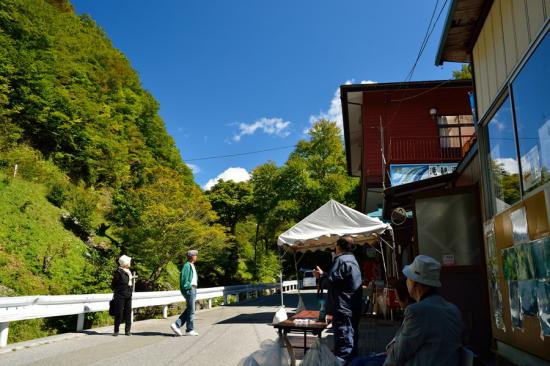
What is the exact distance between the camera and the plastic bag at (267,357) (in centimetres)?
468

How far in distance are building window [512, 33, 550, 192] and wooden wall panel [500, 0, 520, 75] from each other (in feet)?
0.84

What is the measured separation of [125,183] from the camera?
101 feet

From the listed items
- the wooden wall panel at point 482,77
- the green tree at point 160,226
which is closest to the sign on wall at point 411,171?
the wooden wall panel at point 482,77

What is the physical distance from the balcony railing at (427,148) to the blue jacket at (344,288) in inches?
522

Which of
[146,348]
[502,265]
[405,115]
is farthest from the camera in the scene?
[405,115]

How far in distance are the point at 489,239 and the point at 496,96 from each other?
2.00m

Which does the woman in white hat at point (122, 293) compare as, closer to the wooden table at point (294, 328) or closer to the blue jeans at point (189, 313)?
the blue jeans at point (189, 313)

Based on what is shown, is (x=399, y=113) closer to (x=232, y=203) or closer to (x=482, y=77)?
(x=482, y=77)

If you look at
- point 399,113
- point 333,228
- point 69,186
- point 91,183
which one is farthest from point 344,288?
point 91,183

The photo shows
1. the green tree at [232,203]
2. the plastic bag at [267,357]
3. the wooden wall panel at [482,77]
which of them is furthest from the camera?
the green tree at [232,203]

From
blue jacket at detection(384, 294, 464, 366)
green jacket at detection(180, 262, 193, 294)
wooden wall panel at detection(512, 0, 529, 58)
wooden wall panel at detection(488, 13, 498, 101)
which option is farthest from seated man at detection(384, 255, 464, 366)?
green jacket at detection(180, 262, 193, 294)

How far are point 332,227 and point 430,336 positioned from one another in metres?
8.26

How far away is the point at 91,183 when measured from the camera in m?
29.4

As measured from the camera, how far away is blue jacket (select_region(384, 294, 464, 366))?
283 cm
